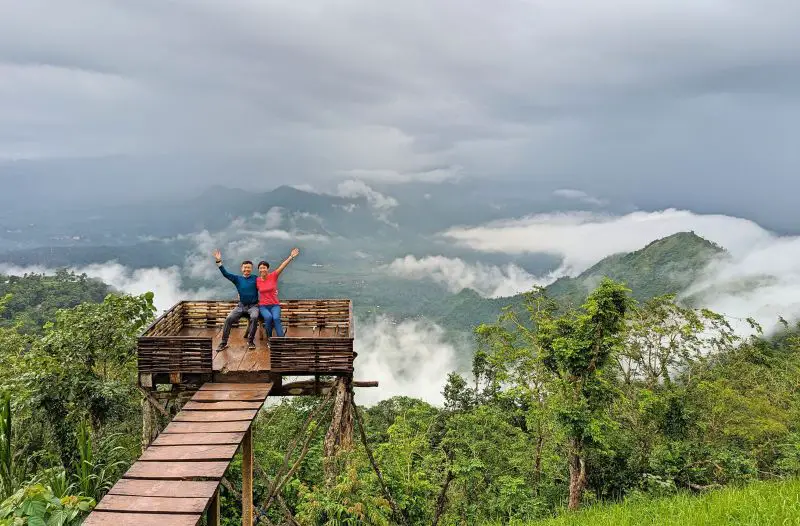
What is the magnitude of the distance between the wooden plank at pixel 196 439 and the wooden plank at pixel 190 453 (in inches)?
3.9

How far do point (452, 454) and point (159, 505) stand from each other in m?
14.9

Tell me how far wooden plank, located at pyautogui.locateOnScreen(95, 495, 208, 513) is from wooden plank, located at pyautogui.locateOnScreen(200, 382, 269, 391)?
11.0 feet

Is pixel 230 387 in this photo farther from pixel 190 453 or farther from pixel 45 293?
pixel 45 293

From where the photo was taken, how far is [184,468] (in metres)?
6.41

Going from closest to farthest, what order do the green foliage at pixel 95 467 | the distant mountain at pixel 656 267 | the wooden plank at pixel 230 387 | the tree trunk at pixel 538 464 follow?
the green foliage at pixel 95 467 < the wooden plank at pixel 230 387 < the tree trunk at pixel 538 464 < the distant mountain at pixel 656 267

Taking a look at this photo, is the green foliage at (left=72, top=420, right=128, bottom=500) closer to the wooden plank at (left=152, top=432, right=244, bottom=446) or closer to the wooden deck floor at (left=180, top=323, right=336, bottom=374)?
the wooden plank at (left=152, top=432, right=244, bottom=446)

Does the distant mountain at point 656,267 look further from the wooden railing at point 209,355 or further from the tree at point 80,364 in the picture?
the wooden railing at point 209,355

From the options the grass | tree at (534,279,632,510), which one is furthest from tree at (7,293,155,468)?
tree at (534,279,632,510)

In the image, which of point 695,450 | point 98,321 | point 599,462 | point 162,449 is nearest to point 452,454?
point 599,462

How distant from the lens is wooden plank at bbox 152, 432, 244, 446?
7.05 metres

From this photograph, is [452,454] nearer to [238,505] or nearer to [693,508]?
[238,505]

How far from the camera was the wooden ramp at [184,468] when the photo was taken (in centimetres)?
554

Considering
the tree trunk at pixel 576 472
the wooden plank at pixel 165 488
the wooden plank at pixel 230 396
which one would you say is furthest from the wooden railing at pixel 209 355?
the tree trunk at pixel 576 472

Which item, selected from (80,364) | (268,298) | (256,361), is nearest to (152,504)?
(256,361)
